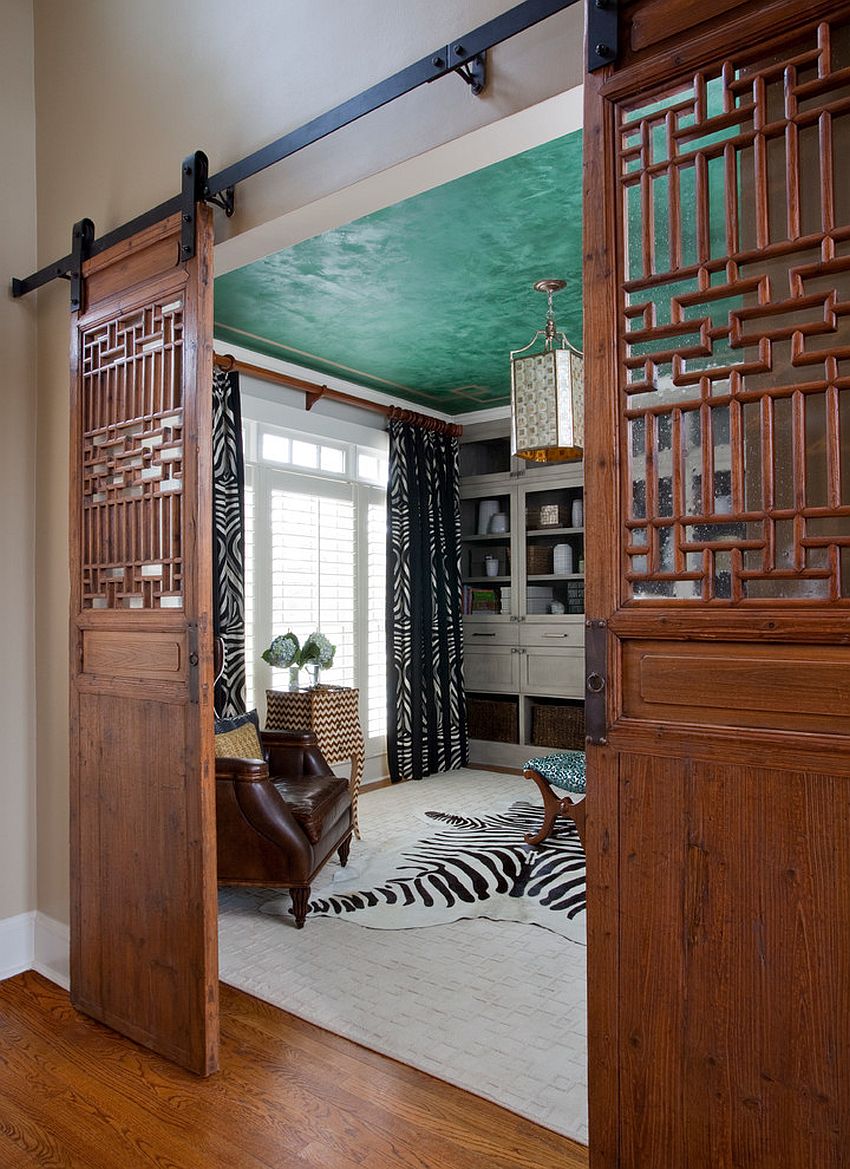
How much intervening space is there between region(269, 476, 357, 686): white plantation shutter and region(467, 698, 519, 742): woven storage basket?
1.37m

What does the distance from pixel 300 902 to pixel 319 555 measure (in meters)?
2.66

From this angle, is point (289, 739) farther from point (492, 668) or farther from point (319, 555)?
point (492, 668)

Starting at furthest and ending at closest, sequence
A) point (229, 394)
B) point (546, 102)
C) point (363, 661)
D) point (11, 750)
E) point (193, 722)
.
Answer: point (363, 661), point (229, 394), point (11, 750), point (193, 722), point (546, 102)

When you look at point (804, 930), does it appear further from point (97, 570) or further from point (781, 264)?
point (97, 570)

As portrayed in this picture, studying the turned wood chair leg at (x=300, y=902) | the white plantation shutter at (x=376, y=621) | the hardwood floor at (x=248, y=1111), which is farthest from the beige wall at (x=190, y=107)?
the white plantation shutter at (x=376, y=621)

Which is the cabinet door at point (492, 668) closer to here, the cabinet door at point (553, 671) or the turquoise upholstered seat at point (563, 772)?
the cabinet door at point (553, 671)

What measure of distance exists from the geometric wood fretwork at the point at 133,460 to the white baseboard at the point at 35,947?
1.22 metres

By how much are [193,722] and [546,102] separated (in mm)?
1794

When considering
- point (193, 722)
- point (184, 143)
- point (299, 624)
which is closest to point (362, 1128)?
point (193, 722)

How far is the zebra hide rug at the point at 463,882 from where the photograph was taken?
138 inches

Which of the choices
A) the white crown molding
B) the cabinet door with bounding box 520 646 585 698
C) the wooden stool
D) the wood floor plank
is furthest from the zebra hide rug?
the white crown molding

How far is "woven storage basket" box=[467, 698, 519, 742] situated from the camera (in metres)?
6.53

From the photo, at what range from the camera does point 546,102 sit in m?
1.76

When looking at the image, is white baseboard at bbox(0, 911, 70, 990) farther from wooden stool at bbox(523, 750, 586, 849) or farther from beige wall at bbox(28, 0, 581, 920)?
wooden stool at bbox(523, 750, 586, 849)
